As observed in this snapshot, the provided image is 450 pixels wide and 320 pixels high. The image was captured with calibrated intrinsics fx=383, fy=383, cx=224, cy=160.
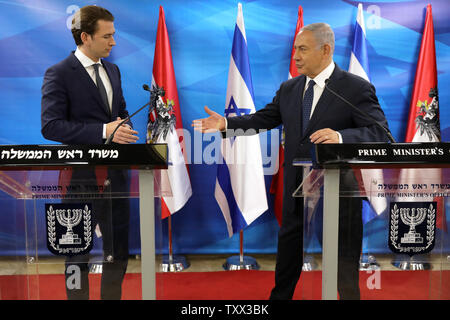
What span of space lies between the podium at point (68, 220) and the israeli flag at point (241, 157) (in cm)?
207

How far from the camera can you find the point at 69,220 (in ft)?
4.61

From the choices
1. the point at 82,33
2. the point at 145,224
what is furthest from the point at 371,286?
the point at 82,33

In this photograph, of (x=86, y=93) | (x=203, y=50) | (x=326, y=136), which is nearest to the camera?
(x=326, y=136)

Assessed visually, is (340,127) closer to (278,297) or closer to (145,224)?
(278,297)

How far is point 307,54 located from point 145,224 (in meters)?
1.48

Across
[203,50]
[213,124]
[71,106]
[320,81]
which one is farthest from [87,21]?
[203,50]

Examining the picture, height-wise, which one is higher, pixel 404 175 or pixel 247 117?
pixel 247 117

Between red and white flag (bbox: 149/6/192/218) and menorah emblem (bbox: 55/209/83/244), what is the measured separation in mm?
2040

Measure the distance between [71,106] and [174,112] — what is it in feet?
4.81

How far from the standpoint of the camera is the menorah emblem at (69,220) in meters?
1.40

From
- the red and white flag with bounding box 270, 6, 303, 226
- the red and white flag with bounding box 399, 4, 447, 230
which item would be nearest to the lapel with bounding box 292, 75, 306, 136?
the red and white flag with bounding box 270, 6, 303, 226

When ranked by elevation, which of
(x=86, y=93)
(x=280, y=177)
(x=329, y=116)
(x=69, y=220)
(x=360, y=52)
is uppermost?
(x=360, y=52)

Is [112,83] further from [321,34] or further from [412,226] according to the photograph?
[412,226]

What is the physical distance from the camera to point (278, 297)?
238 centimetres
